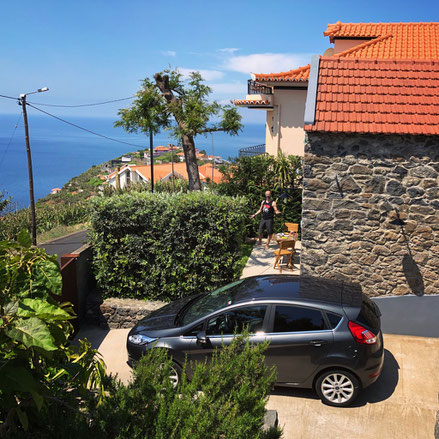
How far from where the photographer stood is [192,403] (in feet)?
12.6

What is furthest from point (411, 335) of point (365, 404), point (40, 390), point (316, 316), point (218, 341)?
point (40, 390)

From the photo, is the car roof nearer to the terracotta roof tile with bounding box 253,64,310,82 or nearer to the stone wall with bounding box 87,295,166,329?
the stone wall with bounding box 87,295,166,329

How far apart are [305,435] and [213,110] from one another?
15.3 metres

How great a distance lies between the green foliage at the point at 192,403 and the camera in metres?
3.45

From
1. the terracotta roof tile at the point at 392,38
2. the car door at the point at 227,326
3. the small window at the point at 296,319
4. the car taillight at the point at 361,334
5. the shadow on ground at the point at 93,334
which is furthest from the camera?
the terracotta roof tile at the point at 392,38

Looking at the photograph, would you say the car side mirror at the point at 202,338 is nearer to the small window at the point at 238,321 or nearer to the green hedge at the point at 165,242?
the small window at the point at 238,321

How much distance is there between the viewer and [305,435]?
21.2 ft

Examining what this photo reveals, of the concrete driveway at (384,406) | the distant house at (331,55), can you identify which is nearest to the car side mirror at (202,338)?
the concrete driveway at (384,406)

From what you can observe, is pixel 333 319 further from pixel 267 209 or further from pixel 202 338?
pixel 267 209

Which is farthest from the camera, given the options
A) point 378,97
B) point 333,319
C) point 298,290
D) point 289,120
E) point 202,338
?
point 289,120

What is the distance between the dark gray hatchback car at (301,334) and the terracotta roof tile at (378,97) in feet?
11.3

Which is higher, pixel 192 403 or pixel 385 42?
pixel 385 42

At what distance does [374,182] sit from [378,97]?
1918mm

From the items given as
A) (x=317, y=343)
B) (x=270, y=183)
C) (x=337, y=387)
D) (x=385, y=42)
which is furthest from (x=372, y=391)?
(x=385, y=42)
